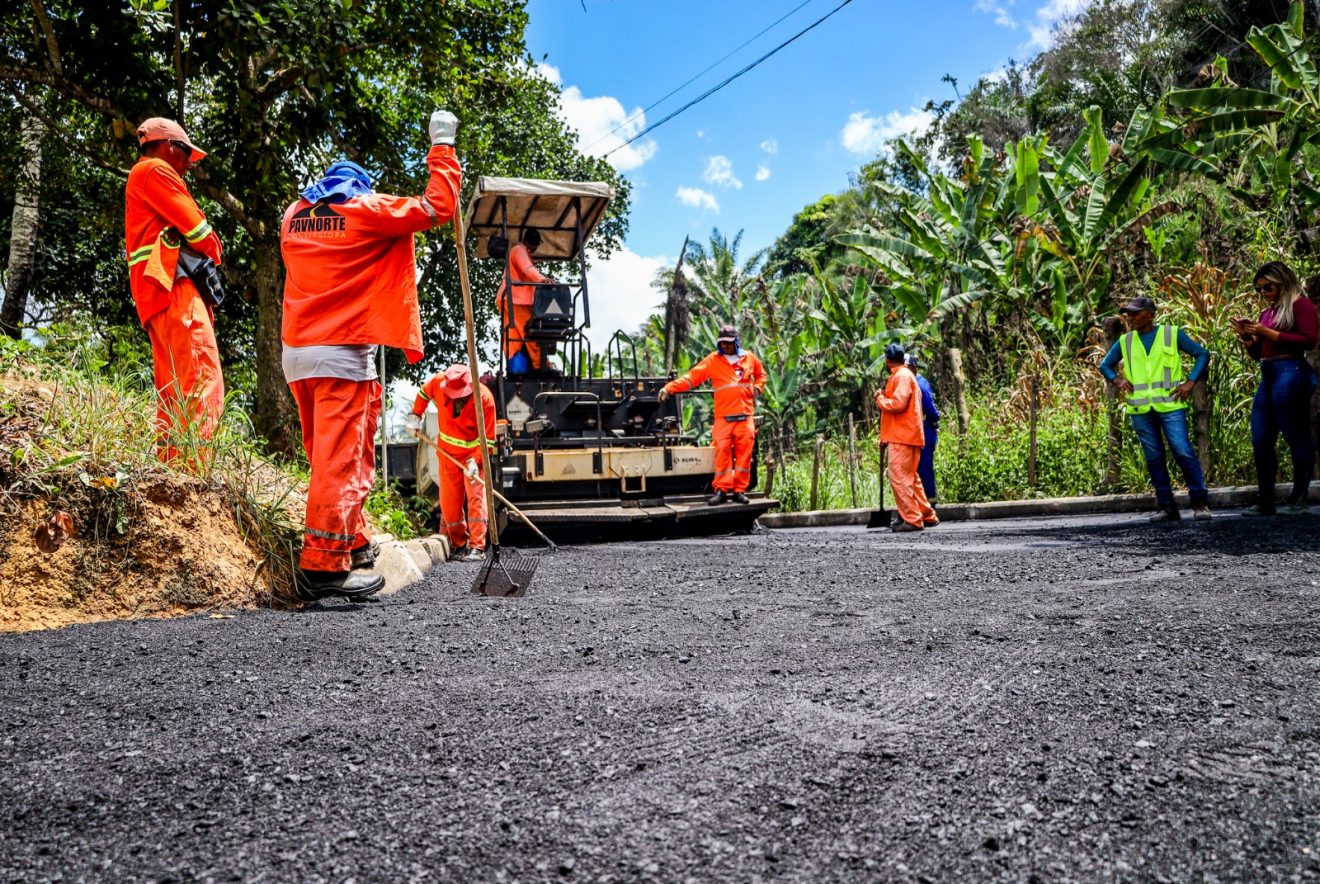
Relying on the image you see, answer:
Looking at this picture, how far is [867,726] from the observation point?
7.29 ft

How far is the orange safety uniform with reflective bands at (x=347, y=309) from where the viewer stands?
432 centimetres

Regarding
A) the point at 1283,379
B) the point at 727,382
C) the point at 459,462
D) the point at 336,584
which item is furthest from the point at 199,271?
the point at 1283,379

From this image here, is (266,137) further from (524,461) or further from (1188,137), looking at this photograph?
(1188,137)

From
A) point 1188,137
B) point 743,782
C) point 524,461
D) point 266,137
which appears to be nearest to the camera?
point 743,782

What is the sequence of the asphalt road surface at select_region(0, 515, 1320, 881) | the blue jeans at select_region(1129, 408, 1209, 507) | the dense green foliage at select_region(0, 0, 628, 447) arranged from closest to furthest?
1. the asphalt road surface at select_region(0, 515, 1320, 881)
2. the blue jeans at select_region(1129, 408, 1209, 507)
3. the dense green foliage at select_region(0, 0, 628, 447)

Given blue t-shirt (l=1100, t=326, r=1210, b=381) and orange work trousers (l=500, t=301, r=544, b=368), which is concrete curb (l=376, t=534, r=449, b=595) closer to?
orange work trousers (l=500, t=301, r=544, b=368)

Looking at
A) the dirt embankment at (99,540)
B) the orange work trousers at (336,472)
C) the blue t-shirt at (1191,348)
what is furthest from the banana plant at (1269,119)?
the dirt embankment at (99,540)

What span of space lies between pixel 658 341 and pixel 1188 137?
18566 mm

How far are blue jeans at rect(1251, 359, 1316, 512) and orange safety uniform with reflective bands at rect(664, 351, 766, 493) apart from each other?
4.31 meters

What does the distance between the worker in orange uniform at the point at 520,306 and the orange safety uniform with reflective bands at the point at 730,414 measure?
1344mm

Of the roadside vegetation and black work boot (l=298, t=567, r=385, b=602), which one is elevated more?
the roadside vegetation

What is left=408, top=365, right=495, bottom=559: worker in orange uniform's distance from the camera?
743cm

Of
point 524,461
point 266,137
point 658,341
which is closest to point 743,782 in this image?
point 524,461

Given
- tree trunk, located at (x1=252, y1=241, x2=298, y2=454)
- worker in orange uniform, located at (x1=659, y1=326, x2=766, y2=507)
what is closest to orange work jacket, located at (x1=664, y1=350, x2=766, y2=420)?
worker in orange uniform, located at (x1=659, y1=326, x2=766, y2=507)
